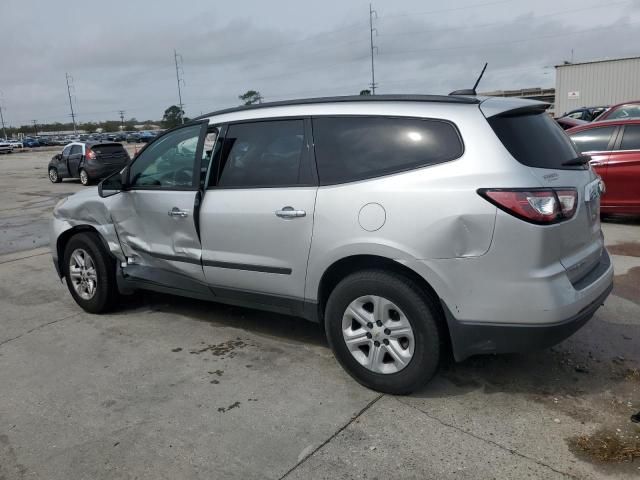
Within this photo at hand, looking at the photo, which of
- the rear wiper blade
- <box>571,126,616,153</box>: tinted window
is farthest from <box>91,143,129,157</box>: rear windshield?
the rear wiper blade

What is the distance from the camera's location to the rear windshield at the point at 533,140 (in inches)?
127

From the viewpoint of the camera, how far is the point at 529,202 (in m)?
3.01

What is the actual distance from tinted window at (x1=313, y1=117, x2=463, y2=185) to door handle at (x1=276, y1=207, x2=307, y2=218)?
25cm

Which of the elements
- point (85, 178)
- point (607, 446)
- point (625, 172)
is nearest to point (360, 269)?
point (607, 446)

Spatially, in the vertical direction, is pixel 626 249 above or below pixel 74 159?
below

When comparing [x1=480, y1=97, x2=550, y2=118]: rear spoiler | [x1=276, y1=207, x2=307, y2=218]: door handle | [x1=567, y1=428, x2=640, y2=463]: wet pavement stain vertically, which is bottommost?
[x1=567, y1=428, x2=640, y2=463]: wet pavement stain

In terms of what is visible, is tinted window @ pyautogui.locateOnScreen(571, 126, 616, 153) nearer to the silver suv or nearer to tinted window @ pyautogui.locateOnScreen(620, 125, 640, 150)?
tinted window @ pyautogui.locateOnScreen(620, 125, 640, 150)

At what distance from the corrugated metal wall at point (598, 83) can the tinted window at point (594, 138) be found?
80.9ft

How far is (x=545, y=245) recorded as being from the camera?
9.93 feet

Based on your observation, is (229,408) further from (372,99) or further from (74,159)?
(74,159)

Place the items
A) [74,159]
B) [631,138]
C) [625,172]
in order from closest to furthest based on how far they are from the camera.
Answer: [625,172], [631,138], [74,159]

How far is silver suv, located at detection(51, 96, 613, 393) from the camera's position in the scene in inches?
121

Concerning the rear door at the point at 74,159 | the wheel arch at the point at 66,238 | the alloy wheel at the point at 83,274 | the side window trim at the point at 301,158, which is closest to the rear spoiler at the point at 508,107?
the side window trim at the point at 301,158

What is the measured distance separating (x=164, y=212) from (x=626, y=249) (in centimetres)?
566
